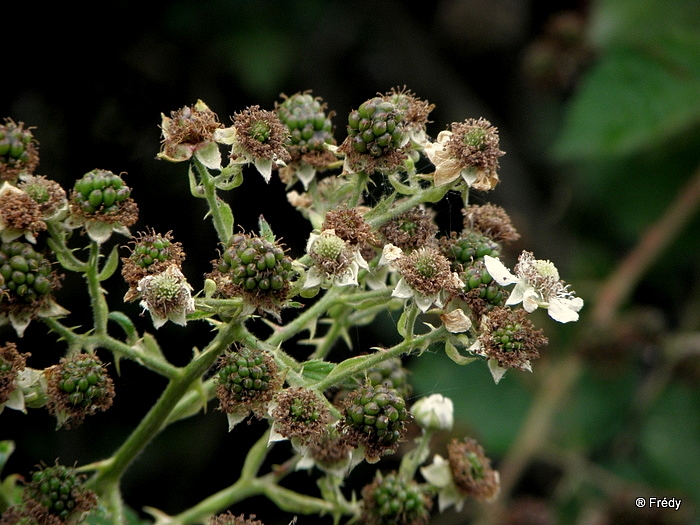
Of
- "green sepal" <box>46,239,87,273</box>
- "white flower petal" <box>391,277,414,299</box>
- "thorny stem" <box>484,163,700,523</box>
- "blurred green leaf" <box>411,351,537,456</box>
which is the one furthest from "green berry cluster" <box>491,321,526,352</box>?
"thorny stem" <box>484,163,700,523</box>

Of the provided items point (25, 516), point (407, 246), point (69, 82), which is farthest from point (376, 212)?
point (69, 82)

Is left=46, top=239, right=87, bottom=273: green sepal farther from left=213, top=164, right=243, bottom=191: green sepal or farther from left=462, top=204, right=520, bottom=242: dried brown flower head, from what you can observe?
left=462, top=204, right=520, bottom=242: dried brown flower head

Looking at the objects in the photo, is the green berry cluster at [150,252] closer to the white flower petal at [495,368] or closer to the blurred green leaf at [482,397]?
the white flower petal at [495,368]

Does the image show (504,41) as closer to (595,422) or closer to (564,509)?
(595,422)

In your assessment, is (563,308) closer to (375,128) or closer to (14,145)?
(375,128)

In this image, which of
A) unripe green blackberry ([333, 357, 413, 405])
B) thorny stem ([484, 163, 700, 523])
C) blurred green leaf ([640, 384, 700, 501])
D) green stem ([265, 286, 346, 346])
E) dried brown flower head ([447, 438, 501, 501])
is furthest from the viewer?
thorny stem ([484, 163, 700, 523])

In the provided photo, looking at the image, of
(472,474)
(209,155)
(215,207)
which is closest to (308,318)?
(215,207)
